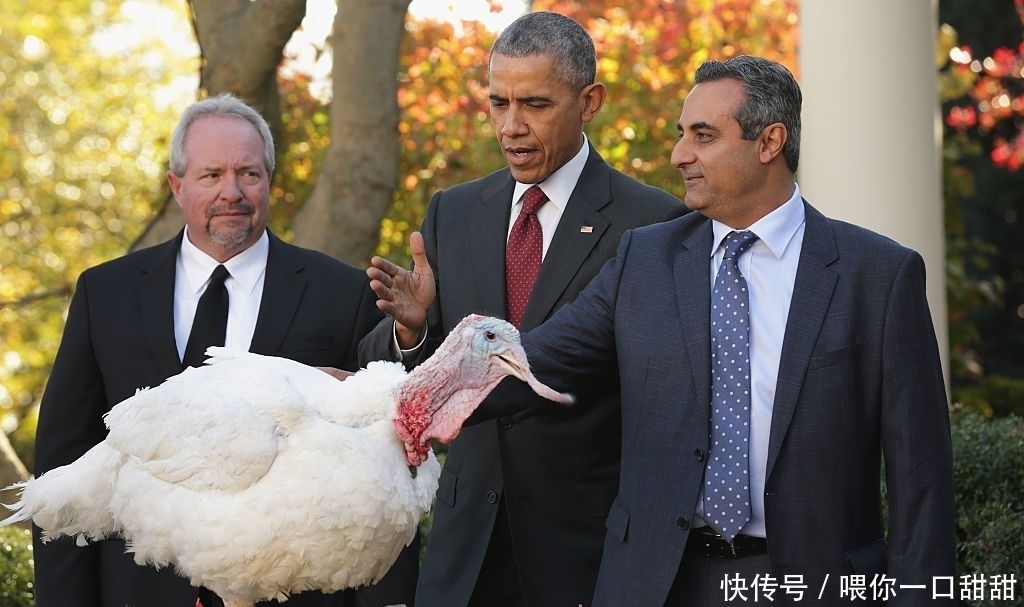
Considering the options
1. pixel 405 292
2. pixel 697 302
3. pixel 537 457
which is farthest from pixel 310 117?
pixel 697 302

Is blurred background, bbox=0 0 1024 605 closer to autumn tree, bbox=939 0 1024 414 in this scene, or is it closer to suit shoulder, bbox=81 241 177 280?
autumn tree, bbox=939 0 1024 414

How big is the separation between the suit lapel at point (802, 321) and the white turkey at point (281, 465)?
2.03 feet

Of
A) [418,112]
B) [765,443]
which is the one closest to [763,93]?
[765,443]

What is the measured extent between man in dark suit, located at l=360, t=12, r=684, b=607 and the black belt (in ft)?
2.08

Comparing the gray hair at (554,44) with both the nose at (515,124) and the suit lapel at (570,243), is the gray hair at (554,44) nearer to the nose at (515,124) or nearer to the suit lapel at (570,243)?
the nose at (515,124)

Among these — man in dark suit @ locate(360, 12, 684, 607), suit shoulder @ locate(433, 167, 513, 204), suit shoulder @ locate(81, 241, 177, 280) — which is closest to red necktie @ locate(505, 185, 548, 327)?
man in dark suit @ locate(360, 12, 684, 607)

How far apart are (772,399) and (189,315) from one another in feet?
6.96

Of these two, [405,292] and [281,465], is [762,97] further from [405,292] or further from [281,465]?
[281,465]

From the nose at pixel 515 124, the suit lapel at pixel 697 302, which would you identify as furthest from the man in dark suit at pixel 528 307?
the suit lapel at pixel 697 302

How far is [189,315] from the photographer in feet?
15.9

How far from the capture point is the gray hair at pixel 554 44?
469 centimetres

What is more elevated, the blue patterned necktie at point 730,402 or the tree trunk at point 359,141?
the tree trunk at point 359,141

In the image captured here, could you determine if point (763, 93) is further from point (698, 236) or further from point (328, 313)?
point (328, 313)

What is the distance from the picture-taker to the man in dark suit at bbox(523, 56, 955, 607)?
3.84 metres
